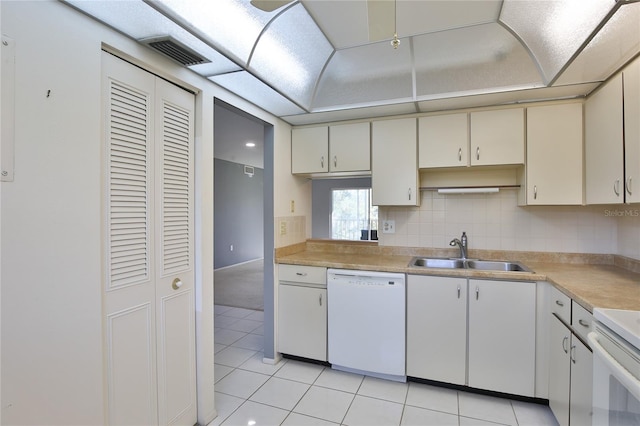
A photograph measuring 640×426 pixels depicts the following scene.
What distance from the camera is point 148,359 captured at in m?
1.60

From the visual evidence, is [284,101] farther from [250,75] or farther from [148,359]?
[148,359]

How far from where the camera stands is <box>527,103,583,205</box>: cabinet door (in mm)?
2270

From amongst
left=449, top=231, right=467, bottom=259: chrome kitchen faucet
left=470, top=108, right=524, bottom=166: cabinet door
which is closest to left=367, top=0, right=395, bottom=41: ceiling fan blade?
left=470, top=108, right=524, bottom=166: cabinet door

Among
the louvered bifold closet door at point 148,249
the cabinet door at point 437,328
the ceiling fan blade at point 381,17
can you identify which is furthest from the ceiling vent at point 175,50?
the cabinet door at point 437,328

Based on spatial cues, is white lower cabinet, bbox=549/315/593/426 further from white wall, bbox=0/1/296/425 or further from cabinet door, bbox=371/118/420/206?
white wall, bbox=0/1/296/425

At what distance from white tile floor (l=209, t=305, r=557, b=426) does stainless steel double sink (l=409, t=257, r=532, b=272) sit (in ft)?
3.19

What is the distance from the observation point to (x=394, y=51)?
2135mm

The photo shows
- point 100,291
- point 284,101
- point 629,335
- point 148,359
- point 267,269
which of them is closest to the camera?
point 629,335

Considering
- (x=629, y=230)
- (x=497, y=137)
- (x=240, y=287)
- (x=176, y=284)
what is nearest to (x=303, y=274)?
(x=176, y=284)

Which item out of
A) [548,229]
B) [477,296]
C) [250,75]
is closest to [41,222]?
[250,75]

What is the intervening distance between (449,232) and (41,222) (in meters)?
2.82

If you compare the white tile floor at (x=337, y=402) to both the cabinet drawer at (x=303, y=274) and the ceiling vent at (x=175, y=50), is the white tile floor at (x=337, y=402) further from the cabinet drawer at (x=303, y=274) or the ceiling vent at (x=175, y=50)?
the ceiling vent at (x=175, y=50)

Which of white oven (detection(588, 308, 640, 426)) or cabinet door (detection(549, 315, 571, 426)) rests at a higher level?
white oven (detection(588, 308, 640, 426))

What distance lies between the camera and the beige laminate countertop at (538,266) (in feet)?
5.27
